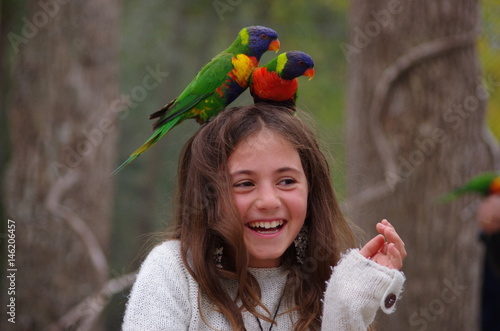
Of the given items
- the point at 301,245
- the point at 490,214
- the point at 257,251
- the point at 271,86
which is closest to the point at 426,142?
the point at 490,214

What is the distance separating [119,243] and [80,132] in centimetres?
518

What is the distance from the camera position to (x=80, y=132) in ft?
11.3

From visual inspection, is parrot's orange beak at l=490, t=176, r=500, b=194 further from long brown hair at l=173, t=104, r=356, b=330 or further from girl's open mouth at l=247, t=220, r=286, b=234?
girl's open mouth at l=247, t=220, r=286, b=234

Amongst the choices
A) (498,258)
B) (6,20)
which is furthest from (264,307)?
(6,20)

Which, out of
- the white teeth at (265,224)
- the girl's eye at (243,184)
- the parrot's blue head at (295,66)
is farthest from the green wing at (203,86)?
the white teeth at (265,224)

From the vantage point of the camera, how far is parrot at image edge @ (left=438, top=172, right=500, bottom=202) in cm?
301

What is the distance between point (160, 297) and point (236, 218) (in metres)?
0.27

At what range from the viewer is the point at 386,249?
1412 mm

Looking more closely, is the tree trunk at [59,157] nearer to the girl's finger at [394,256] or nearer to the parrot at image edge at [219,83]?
the parrot at image edge at [219,83]

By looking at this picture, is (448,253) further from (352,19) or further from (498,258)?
(352,19)

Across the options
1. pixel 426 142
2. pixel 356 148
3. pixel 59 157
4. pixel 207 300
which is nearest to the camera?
pixel 207 300

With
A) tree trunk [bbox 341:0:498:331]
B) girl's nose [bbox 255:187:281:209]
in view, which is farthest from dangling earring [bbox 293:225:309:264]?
tree trunk [bbox 341:0:498:331]

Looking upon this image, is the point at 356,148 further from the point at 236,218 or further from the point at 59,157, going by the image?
the point at 236,218

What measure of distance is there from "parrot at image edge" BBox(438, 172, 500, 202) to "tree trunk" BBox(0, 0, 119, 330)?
204 centimetres
